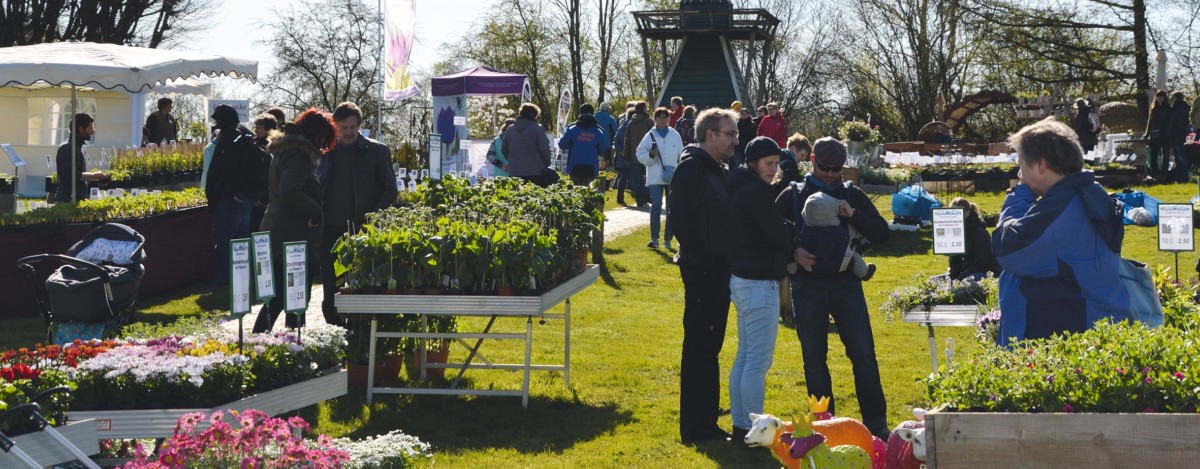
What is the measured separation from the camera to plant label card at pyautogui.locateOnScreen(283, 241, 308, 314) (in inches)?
224

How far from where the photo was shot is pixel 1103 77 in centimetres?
3559

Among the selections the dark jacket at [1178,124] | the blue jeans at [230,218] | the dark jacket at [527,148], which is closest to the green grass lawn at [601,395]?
the blue jeans at [230,218]

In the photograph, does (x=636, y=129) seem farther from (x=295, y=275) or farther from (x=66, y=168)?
(x=295, y=275)

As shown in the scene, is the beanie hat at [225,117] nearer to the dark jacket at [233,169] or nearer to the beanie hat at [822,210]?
the dark jacket at [233,169]

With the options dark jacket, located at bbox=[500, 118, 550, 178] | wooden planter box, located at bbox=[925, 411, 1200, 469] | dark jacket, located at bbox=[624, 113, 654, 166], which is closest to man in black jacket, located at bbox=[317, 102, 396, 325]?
wooden planter box, located at bbox=[925, 411, 1200, 469]

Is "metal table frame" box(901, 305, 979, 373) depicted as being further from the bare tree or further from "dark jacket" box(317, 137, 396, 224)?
the bare tree

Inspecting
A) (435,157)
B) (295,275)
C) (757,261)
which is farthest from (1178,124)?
(295,275)

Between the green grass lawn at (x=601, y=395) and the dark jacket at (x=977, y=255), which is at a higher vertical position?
the dark jacket at (x=977, y=255)

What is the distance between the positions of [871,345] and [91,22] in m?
36.9

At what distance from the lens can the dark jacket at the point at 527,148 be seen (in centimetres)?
1427

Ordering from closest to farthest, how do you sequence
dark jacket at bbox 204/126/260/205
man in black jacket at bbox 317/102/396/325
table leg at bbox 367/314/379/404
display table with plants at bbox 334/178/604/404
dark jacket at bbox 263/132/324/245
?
display table with plants at bbox 334/178/604/404, table leg at bbox 367/314/379/404, dark jacket at bbox 263/132/324/245, man in black jacket at bbox 317/102/396/325, dark jacket at bbox 204/126/260/205

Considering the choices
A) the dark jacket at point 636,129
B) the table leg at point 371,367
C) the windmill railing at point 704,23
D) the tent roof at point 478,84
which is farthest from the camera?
the windmill railing at point 704,23

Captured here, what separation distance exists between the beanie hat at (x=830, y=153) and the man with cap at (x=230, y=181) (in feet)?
18.7

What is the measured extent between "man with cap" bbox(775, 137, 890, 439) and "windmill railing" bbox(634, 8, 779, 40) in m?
30.1
